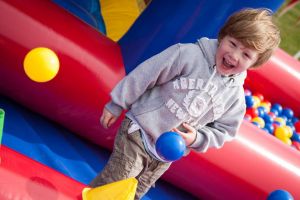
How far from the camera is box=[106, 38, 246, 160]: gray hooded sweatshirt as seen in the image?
1354mm

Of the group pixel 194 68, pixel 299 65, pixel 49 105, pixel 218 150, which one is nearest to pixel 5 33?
pixel 49 105

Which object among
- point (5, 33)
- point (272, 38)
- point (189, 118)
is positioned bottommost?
point (5, 33)

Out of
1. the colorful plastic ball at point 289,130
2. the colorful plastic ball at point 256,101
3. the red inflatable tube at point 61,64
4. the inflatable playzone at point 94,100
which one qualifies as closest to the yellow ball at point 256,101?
the colorful plastic ball at point 256,101

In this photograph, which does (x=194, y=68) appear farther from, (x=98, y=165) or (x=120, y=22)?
(x=120, y=22)

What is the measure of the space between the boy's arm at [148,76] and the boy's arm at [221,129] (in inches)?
8.7

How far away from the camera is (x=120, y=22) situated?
2.45 m

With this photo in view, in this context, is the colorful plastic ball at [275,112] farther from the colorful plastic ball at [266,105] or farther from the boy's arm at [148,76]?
the boy's arm at [148,76]

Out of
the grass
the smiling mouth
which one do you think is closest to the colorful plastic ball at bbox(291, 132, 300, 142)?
the smiling mouth

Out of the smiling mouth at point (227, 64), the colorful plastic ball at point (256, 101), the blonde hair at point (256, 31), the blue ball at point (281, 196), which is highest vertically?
the blonde hair at point (256, 31)

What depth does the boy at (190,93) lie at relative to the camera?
4.18 ft

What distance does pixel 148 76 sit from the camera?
4.46 feet

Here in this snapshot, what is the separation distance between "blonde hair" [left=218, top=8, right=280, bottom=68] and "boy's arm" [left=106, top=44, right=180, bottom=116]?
18 centimetres

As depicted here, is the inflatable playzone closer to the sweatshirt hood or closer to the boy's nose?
the sweatshirt hood

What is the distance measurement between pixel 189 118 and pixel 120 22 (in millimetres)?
1197
